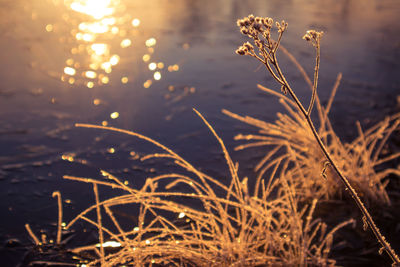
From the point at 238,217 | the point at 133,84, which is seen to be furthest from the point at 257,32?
the point at 133,84

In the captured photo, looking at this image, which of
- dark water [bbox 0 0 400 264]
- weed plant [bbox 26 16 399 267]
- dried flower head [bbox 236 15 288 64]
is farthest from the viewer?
dark water [bbox 0 0 400 264]

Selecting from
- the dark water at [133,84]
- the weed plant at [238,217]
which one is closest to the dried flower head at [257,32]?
the weed plant at [238,217]

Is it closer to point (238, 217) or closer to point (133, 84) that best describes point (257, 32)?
point (238, 217)

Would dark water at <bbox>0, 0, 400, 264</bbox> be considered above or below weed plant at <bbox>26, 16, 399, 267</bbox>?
above

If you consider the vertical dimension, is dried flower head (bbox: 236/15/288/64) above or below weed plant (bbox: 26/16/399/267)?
above

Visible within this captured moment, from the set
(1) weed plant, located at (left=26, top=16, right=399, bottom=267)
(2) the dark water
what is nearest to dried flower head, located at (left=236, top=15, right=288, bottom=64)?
(1) weed plant, located at (left=26, top=16, right=399, bottom=267)

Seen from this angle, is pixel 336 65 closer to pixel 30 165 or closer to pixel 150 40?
pixel 150 40

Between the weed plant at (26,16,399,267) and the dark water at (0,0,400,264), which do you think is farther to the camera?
the dark water at (0,0,400,264)

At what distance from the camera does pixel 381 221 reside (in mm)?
3406

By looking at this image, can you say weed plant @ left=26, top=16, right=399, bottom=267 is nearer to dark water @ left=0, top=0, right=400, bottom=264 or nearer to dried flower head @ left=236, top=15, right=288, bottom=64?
dried flower head @ left=236, top=15, right=288, bottom=64

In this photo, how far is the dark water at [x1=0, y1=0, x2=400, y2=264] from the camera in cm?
441

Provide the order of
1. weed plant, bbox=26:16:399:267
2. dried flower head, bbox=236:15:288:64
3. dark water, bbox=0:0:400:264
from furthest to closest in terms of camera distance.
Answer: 1. dark water, bbox=0:0:400:264
2. weed plant, bbox=26:16:399:267
3. dried flower head, bbox=236:15:288:64

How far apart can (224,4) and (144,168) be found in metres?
8.87

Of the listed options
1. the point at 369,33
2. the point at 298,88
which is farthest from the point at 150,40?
the point at 369,33
